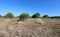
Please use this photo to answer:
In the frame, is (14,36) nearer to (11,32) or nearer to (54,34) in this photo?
(11,32)

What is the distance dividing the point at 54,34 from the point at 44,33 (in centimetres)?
88

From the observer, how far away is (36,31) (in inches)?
425

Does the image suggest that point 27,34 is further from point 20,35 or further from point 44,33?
point 44,33

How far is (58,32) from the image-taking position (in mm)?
10430

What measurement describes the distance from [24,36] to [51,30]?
9.32ft

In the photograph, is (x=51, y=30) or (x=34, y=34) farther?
(x=51, y=30)

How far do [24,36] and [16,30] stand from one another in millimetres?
1381

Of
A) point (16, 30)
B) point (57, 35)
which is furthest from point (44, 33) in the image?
point (16, 30)

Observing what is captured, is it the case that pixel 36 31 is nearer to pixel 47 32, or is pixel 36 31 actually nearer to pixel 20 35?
pixel 47 32

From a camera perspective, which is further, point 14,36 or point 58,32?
point 58,32

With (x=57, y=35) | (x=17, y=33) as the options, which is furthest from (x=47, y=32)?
(x=17, y=33)

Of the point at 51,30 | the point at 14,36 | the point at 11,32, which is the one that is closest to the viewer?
the point at 14,36

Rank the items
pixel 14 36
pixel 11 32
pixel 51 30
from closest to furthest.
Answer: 1. pixel 14 36
2. pixel 11 32
3. pixel 51 30

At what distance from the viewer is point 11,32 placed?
10320 millimetres
